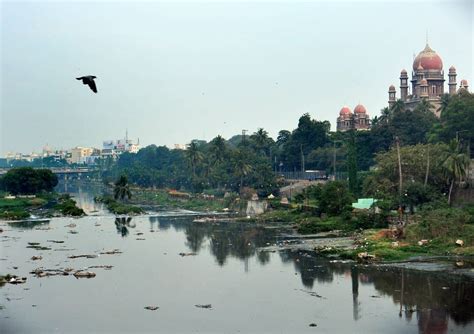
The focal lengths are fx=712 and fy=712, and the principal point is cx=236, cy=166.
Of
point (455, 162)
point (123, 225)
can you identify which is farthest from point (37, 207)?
point (455, 162)

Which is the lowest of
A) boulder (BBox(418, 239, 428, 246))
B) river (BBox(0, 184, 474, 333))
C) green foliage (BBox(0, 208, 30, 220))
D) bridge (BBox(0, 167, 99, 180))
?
river (BBox(0, 184, 474, 333))

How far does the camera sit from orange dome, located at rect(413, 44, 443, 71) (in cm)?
8175

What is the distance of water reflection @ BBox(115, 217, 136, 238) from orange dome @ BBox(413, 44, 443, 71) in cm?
4001

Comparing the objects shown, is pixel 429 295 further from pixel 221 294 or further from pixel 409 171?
pixel 409 171

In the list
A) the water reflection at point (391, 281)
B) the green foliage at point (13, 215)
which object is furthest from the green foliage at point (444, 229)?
the green foliage at point (13, 215)

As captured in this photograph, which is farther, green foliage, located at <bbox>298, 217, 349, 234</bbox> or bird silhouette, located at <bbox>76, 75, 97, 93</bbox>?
green foliage, located at <bbox>298, 217, 349, 234</bbox>

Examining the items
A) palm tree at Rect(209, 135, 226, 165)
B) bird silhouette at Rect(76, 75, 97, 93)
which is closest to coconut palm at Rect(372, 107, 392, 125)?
palm tree at Rect(209, 135, 226, 165)

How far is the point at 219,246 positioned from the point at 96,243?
7.55m

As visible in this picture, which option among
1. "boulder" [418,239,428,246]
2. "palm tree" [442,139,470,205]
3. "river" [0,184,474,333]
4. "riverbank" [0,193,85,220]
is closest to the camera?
"river" [0,184,474,333]

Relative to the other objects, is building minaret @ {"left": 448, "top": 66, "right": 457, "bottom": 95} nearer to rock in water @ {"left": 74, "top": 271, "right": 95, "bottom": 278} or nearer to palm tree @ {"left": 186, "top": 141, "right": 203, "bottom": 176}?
palm tree @ {"left": 186, "top": 141, "right": 203, "bottom": 176}

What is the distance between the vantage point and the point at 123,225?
5559cm

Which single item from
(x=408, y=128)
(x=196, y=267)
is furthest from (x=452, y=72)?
(x=196, y=267)

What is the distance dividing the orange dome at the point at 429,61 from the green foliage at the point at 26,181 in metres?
44.9

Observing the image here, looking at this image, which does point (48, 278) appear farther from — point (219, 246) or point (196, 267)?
point (219, 246)
